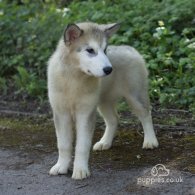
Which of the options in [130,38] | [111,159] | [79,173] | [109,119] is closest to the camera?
[79,173]

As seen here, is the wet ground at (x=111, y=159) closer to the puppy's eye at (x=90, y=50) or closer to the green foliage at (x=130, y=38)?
the green foliage at (x=130, y=38)

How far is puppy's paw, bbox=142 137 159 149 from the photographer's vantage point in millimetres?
5777

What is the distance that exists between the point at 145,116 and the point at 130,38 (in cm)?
277

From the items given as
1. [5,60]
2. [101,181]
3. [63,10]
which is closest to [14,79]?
[5,60]

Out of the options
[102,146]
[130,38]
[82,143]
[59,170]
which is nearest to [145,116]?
[102,146]

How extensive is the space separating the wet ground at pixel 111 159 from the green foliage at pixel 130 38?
658mm

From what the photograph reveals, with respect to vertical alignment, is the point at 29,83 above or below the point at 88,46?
below

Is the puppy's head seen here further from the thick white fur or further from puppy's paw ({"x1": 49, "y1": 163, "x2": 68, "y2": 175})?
puppy's paw ({"x1": 49, "y1": 163, "x2": 68, "y2": 175})

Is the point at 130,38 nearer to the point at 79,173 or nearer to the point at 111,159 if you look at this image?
the point at 111,159

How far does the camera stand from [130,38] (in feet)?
27.5

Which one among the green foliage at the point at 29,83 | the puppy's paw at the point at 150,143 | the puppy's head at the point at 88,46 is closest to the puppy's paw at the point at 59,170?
the puppy's head at the point at 88,46

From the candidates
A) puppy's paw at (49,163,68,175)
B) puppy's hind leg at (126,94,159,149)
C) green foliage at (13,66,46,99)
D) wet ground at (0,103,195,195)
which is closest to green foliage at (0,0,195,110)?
green foliage at (13,66,46,99)

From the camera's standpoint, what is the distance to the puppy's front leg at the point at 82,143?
16.2 feet

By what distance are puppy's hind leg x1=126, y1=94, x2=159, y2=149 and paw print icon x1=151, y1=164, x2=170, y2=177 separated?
0.62 m
